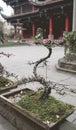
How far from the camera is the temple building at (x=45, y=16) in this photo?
62.4 ft

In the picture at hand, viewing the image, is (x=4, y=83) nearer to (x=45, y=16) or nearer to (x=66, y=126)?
(x=66, y=126)

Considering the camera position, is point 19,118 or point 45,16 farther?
point 45,16

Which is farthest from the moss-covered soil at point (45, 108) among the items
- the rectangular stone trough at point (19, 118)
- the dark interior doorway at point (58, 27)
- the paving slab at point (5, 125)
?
the dark interior doorway at point (58, 27)

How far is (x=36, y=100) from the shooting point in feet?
8.29

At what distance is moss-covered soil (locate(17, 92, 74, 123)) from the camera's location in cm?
212

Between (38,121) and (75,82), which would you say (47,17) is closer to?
(75,82)

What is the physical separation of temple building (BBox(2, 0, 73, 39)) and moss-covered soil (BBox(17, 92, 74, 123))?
54.9 ft

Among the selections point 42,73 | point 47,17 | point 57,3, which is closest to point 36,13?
point 47,17

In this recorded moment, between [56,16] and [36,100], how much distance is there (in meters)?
19.4

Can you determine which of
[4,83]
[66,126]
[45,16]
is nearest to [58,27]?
[45,16]

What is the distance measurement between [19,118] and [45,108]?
361 millimetres

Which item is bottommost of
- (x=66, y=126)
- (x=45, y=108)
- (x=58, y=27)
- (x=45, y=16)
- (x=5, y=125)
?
(x=5, y=125)

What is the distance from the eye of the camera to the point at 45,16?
825 inches

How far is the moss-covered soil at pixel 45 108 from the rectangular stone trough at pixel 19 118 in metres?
0.07
